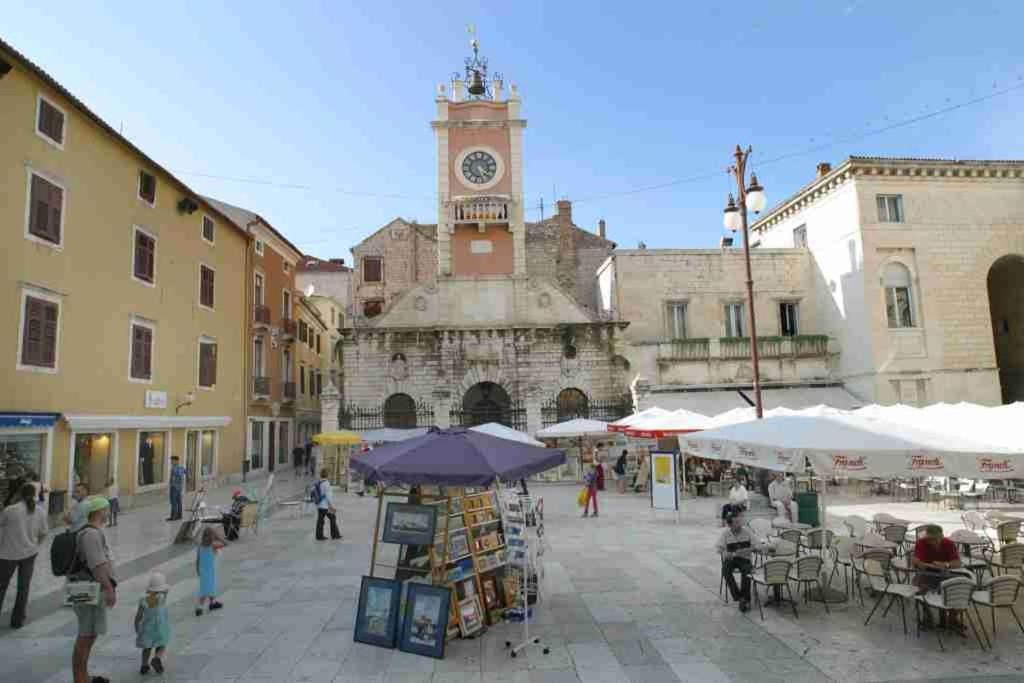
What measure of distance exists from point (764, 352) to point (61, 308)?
24.7 metres

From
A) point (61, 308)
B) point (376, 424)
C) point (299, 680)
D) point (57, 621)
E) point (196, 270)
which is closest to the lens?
point (299, 680)

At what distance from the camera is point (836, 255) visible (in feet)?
85.7

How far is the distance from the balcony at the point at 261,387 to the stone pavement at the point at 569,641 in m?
17.8

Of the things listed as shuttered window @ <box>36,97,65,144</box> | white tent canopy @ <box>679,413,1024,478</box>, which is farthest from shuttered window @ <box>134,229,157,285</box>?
white tent canopy @ <box>679,413,1024,478</box>

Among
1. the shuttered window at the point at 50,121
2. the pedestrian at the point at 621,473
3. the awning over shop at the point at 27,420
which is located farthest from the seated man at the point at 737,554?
the shuttered window at the point at 50,121

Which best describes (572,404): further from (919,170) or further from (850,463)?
(850,463)

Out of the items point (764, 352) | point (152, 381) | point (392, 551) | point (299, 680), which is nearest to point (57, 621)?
point (299, 680)

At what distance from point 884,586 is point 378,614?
5.81m

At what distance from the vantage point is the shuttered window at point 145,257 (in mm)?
18984

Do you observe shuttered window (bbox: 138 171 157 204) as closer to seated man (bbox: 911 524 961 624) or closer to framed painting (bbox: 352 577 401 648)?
framed painting (bbox: 352 577 401 648)

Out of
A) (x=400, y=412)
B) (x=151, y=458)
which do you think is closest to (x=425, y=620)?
(x=151, y=458)

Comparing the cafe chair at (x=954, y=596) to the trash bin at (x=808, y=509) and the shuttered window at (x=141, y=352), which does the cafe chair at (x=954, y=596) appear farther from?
the shuttered window at (x=141, y=352)

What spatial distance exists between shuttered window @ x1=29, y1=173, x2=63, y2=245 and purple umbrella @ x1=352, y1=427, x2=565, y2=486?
41.1 ft

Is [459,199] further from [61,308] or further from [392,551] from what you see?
[392,551]
